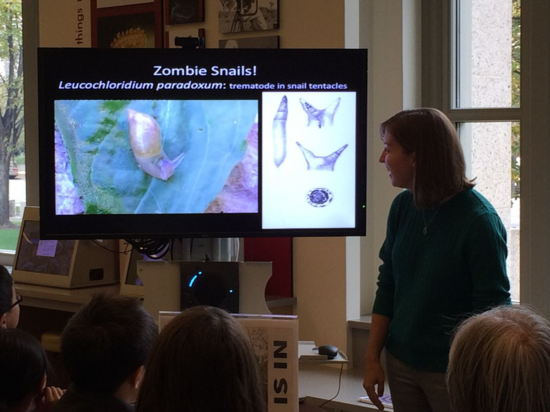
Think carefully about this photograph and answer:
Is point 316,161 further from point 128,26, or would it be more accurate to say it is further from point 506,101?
point 128,26

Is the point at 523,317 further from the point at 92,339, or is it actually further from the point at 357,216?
the point at 357,216

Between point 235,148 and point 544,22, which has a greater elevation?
point 544,22

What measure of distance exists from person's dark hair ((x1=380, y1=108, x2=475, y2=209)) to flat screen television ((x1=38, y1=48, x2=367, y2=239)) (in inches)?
8.1

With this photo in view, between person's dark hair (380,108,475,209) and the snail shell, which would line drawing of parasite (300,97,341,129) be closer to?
person's dark hair (380,108,475,209)

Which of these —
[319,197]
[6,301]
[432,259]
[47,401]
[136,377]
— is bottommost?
[47,401]

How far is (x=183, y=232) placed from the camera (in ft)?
7.80

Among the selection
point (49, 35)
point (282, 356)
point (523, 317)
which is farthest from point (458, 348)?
point (49, 35)

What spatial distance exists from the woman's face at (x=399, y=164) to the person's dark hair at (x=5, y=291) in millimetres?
1129

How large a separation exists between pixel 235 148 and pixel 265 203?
188 millimetres

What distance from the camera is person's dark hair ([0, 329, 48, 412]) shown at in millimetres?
1806

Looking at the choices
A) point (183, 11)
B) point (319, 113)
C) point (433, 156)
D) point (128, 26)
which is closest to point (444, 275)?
point (433, 156)

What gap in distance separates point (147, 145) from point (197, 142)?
148 mm

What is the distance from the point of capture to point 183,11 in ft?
11.9

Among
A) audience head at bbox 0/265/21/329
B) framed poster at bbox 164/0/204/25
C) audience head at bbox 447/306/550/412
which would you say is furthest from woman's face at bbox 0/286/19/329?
framed poster at bbox 164/0/204/25
